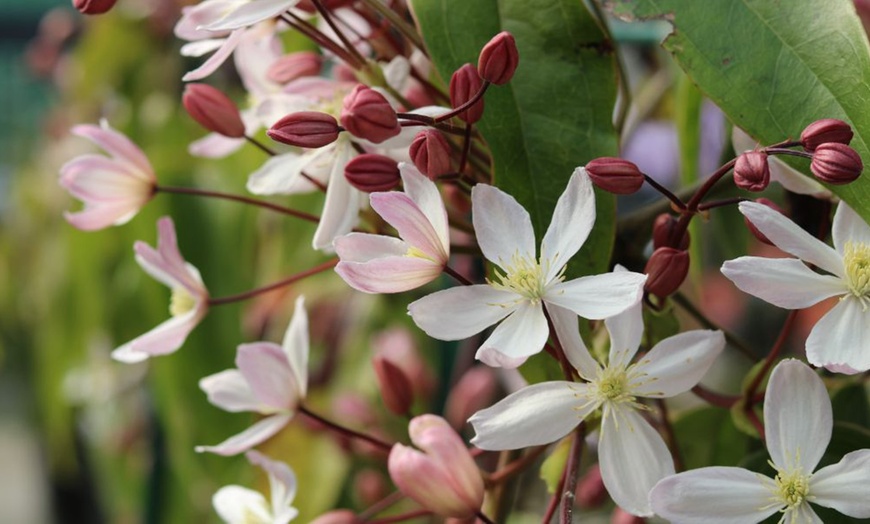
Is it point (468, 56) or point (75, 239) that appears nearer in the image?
point (468, 56)

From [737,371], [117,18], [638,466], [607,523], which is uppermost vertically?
Result: [638,466]

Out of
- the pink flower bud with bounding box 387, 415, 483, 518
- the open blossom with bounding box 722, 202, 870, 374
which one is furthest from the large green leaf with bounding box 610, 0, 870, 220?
the pink flower bud with bounding box 387, 415, 483, 518

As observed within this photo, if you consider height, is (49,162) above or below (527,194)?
below

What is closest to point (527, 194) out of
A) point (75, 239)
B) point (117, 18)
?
point (75, 239)

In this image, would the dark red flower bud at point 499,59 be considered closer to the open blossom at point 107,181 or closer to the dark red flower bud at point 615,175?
the dark red flower bud at point 615,175

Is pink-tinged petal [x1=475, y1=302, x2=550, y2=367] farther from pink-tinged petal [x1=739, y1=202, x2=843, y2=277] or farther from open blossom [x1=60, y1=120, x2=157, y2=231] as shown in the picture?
open blossom [x1=60, y1=120, x2=157, y2=231]

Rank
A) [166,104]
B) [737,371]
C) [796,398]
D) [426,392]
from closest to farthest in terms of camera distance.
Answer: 1. [796,398]
2. [426,392]
3. [166,104]
4. [737,371]

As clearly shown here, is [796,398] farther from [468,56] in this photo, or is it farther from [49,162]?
[49,162]
